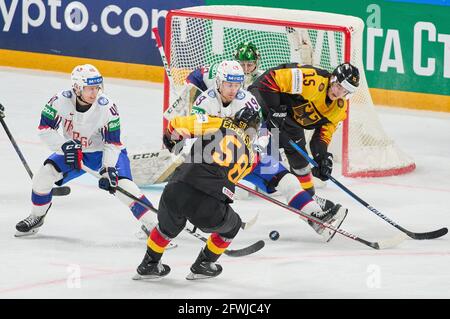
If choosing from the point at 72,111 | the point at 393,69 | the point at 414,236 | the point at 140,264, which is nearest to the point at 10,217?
the point at 72,111

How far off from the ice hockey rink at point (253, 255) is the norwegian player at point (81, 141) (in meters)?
0.24

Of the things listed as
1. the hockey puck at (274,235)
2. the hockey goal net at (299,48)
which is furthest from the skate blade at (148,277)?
the hockey goal net at (299,48)

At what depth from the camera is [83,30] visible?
13383mm

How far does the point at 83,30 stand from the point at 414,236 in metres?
5.79

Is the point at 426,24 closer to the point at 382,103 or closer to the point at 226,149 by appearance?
the point at 382,103

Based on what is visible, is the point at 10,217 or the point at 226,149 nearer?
the point at 226,149

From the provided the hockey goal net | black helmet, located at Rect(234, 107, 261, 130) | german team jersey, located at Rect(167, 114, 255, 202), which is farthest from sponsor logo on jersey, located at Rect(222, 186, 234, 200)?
the hockey goal net

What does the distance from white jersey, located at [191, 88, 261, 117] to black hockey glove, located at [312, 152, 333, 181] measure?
0.65 m

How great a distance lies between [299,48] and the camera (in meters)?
10.3

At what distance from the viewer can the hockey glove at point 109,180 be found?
7.87m

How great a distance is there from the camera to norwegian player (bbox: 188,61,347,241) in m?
8.00

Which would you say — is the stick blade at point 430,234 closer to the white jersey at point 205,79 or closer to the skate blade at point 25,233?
the white jersey at point 205,79

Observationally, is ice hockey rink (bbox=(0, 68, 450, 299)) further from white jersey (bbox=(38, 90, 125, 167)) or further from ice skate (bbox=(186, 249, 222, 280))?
white jersey (bbox=(38, 90, 125, 167))

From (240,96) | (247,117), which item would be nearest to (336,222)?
(240,96)
